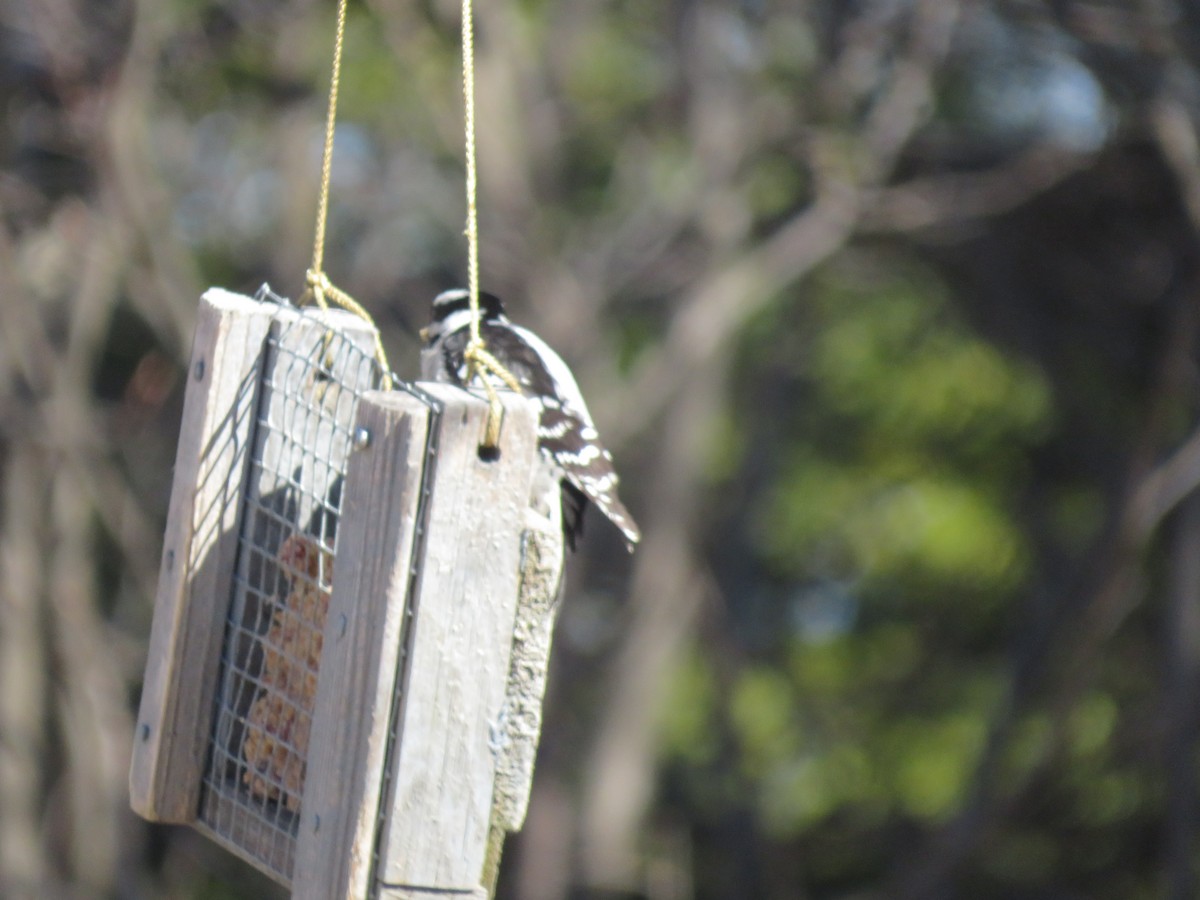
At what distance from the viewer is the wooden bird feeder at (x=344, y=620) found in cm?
174

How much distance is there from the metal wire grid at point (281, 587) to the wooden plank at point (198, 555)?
0.02 meters

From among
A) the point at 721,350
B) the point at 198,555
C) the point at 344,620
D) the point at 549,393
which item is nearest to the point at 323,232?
the point at 198,555

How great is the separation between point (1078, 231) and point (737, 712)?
2.74 m

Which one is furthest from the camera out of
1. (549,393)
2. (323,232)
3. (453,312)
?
(453,312)

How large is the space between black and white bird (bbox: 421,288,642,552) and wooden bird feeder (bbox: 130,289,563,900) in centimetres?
75

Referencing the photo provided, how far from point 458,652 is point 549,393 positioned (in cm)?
168

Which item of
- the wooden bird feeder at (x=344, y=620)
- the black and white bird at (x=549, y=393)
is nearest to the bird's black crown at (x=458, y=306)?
the black and white bird at (x=549, y=393)

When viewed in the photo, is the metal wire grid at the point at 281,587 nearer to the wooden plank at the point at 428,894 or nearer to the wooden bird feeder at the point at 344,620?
the wooden bird feeder at the point at 344,620

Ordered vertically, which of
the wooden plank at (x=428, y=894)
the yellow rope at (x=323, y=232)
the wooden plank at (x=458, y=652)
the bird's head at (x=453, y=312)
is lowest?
the wooden plank at (x=428, y=894)

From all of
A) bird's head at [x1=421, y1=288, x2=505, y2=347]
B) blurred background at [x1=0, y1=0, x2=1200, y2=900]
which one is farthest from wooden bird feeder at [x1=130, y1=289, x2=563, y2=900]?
blurred background at [x1=0, y1=0, x2=1200, y2=900]

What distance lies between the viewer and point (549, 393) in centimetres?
339

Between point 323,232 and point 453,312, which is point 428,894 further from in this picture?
point 453,312

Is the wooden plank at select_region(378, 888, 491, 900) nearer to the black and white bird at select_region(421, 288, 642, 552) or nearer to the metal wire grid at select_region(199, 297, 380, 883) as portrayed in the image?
the metal wire grid at select_region(199, 297, 380, 883)

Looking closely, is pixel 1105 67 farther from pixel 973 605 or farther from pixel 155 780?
pixel 155 780
